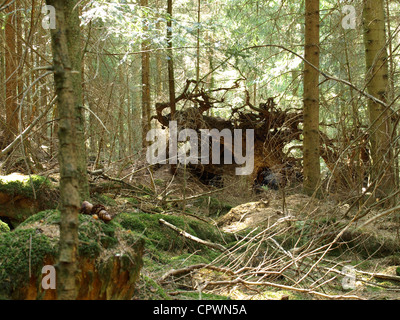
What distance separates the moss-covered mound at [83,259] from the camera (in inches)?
82.6

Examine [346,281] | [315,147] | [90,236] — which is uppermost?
[315,147]

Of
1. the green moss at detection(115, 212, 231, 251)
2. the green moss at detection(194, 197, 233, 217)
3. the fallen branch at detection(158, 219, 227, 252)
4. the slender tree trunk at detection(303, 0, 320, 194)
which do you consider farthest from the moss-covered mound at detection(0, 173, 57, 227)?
the slender tree trunk at detection(303, 0, 320, 194)

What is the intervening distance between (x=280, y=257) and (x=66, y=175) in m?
2.70

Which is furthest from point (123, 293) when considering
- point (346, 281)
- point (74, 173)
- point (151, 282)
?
point (346, 281)

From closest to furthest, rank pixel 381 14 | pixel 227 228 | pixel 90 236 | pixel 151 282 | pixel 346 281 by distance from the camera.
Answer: pixel 90 236
pixel 151 282
pixel 346 281
pixel 227 228
pixel 381 14

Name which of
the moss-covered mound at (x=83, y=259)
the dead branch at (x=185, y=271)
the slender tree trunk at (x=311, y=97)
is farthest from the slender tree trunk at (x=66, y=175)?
the slender tree trunk at (x=311, y=97)

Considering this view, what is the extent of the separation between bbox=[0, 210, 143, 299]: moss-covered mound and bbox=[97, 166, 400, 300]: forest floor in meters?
0.36

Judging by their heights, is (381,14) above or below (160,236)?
above

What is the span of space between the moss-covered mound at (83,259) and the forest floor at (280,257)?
360 millimetres

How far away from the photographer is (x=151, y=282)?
2.83 m

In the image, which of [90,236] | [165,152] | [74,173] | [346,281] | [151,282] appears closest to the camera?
[74,173]

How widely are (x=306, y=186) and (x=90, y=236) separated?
575 centimetres

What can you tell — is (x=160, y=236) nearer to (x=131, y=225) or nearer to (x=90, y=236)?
(x=131, y=225)

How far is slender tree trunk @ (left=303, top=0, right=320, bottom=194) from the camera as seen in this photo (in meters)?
7.12
